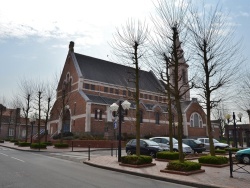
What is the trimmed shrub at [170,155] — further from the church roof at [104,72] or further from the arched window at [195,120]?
the arched window at [195,120]

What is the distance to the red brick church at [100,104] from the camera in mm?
40438

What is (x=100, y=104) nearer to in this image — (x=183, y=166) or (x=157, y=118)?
(x=157, y=118)

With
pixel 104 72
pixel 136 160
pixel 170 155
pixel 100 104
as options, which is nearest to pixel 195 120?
pixel 104 72

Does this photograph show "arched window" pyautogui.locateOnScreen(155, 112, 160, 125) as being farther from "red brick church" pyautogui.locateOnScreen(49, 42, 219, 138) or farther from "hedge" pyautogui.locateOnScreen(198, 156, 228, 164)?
"hedge" pyautogui.locateOnScreen(198, 156, 228, 164)

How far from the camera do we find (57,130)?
47.4 metres

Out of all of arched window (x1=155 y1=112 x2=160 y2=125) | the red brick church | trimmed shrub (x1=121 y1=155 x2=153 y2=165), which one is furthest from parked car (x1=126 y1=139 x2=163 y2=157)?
arched window (x1=155 y1=112 x2=160 y2=125)

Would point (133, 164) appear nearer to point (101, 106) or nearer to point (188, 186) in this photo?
point (188, 186)

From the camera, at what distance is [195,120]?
53.4 meters

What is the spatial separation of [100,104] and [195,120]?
23.5m

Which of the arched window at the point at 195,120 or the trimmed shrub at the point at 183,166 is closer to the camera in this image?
the trimmed shrub at the point at 183,166

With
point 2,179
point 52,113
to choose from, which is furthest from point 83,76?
point 2,179

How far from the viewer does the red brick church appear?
40438 mm

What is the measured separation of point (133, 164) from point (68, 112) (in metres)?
32.8

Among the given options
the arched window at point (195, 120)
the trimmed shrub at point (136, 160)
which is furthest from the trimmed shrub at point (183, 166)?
the arched window at point (195, 120)
